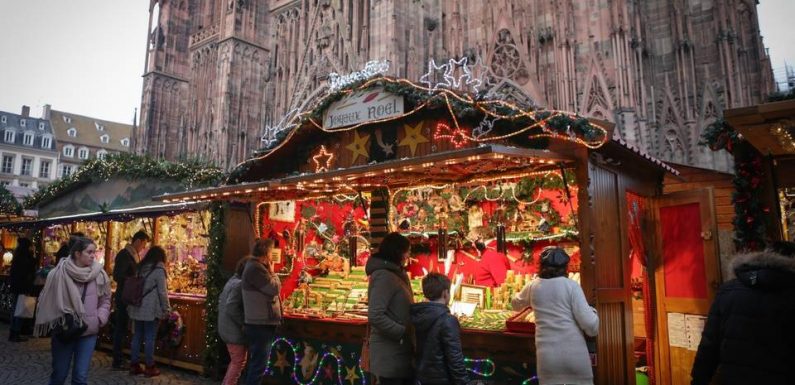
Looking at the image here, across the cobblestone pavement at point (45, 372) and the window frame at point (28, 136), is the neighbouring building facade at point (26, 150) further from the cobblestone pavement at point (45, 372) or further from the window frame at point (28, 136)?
the cobblestone pavement at point (45, 372)

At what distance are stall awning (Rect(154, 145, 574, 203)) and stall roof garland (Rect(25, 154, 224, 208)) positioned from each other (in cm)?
246

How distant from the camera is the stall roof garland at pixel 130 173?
10.3 metres

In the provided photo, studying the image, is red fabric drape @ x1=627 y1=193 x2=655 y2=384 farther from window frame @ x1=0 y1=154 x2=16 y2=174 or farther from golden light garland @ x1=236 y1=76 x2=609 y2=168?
window frame @ x1=0 y1=154 x2=16 y2=174

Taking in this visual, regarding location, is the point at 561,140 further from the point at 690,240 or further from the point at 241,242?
the point at 241,242

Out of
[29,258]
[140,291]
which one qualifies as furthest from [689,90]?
[29,258]

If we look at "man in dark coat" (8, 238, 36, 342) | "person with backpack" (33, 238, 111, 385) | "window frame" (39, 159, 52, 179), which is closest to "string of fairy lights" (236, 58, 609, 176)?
"person with backpack" (33, 238, 111, 385)

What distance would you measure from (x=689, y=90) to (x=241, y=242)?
40.0ft

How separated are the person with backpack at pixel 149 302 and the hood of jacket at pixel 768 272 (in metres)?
6.50

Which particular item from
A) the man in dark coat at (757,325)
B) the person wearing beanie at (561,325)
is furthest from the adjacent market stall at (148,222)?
the man in dark coat at (757,325)

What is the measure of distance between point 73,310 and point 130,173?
847cm

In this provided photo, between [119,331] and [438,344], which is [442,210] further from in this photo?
[119,331]

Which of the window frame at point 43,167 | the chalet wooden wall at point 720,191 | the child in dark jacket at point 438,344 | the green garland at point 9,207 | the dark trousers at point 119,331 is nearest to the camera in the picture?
the child in dark jacket at point 438,344

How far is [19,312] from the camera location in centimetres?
942

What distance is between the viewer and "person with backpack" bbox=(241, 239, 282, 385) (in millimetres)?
5332
